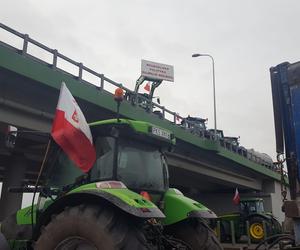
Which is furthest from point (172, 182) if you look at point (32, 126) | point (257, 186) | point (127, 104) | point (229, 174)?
point (32, 126)

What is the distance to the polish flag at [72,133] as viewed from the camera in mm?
5059

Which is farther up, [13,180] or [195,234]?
[13,180]

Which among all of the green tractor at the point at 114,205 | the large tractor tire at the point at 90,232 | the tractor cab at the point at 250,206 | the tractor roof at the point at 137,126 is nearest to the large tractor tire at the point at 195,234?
the green tractor at the point at 114,205

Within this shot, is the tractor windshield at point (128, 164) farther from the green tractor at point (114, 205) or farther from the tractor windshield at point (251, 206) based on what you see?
the tractor windshield at point (251, 206)

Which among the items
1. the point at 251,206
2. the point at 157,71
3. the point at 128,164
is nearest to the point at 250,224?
the point at 251,206

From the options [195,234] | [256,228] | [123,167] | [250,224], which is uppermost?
[123,167]

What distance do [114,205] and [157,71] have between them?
34.9 meters

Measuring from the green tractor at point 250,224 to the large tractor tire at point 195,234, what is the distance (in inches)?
556

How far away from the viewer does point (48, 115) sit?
1684 cm

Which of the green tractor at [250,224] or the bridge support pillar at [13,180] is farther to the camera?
the bridge support pillar at [13,180]

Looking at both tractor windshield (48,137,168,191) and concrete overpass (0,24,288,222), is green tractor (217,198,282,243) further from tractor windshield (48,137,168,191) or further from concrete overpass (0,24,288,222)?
tractor windshield (48,137,168,191)

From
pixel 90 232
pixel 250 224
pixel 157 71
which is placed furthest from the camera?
pixel 157 71

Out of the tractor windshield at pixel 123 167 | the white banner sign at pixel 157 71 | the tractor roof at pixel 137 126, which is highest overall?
the white banner sign at pixel 157 71

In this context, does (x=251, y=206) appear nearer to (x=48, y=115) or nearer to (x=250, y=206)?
(x=250, y=206)
